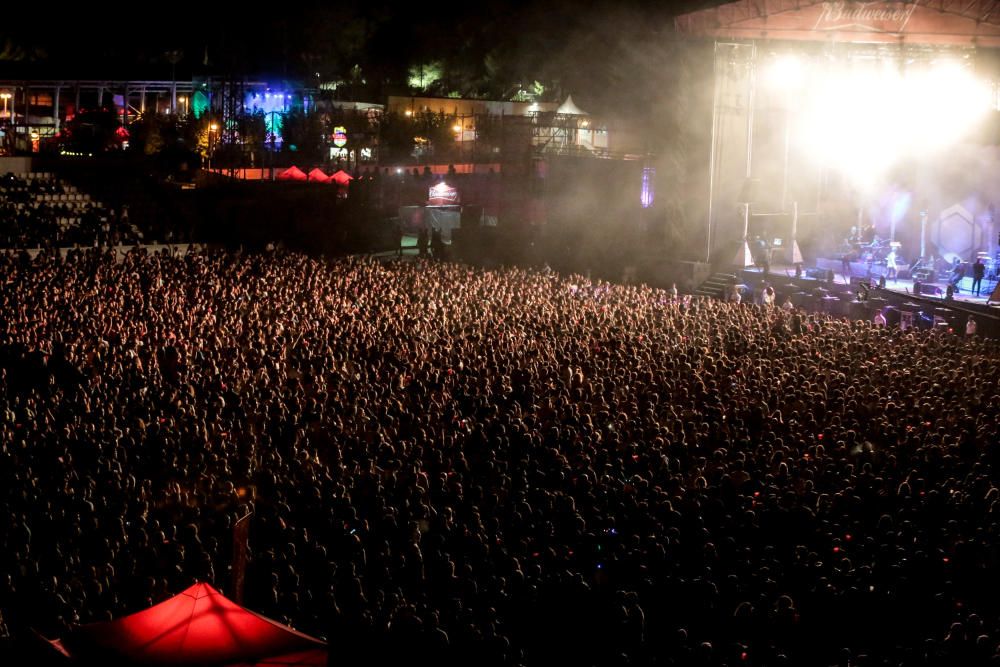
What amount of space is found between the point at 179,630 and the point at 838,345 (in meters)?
9.14

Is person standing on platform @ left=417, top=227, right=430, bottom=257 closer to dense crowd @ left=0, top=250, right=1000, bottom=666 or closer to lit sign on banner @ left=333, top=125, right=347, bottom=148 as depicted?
lit sign on banner @ left=333, top=125, right=347, bottom=148

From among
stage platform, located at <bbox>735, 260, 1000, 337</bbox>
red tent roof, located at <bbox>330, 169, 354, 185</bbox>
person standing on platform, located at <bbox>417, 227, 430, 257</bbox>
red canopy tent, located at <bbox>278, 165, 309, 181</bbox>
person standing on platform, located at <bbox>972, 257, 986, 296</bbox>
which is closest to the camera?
stage platform, located at <bbox>735, 260, 1000, 337</bbox>

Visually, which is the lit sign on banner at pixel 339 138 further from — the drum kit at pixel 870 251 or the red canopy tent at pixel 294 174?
the drum kit at pixel 870 251

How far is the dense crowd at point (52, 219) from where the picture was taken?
18.4 m

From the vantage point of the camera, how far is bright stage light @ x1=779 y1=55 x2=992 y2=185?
20.3 meters

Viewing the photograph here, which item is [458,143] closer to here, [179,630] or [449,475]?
[449,475]

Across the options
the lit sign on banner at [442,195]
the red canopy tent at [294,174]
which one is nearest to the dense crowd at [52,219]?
the red canopy tent at [294,174]

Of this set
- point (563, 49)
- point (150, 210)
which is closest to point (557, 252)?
point (150, 210)

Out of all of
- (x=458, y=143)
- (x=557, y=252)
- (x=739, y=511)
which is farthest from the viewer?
(x=458, y=143)

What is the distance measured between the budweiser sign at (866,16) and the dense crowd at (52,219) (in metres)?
14.3

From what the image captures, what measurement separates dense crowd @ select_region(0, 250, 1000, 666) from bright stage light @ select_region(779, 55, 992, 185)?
985cm

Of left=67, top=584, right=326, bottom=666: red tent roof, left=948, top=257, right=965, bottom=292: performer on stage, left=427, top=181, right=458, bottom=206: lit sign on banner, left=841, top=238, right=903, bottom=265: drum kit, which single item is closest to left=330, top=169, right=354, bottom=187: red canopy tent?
left=427, top=181, right=458, bottom=206: lit sign on banner

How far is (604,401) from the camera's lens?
Result: 9094 mm

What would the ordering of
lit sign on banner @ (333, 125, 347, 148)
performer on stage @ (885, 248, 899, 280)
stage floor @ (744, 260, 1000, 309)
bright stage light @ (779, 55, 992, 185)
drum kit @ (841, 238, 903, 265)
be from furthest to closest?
1. lit sign on banner @ (333, 125, 347, 148)
2. drum kit @ (841, 238, 903, 265)
3. performer on stage @ (885, 248, 899, 280)
4. bright stage light @ (779, 55, 992, 185)
5. stage floor @ (744, 260, 1000, 309)
